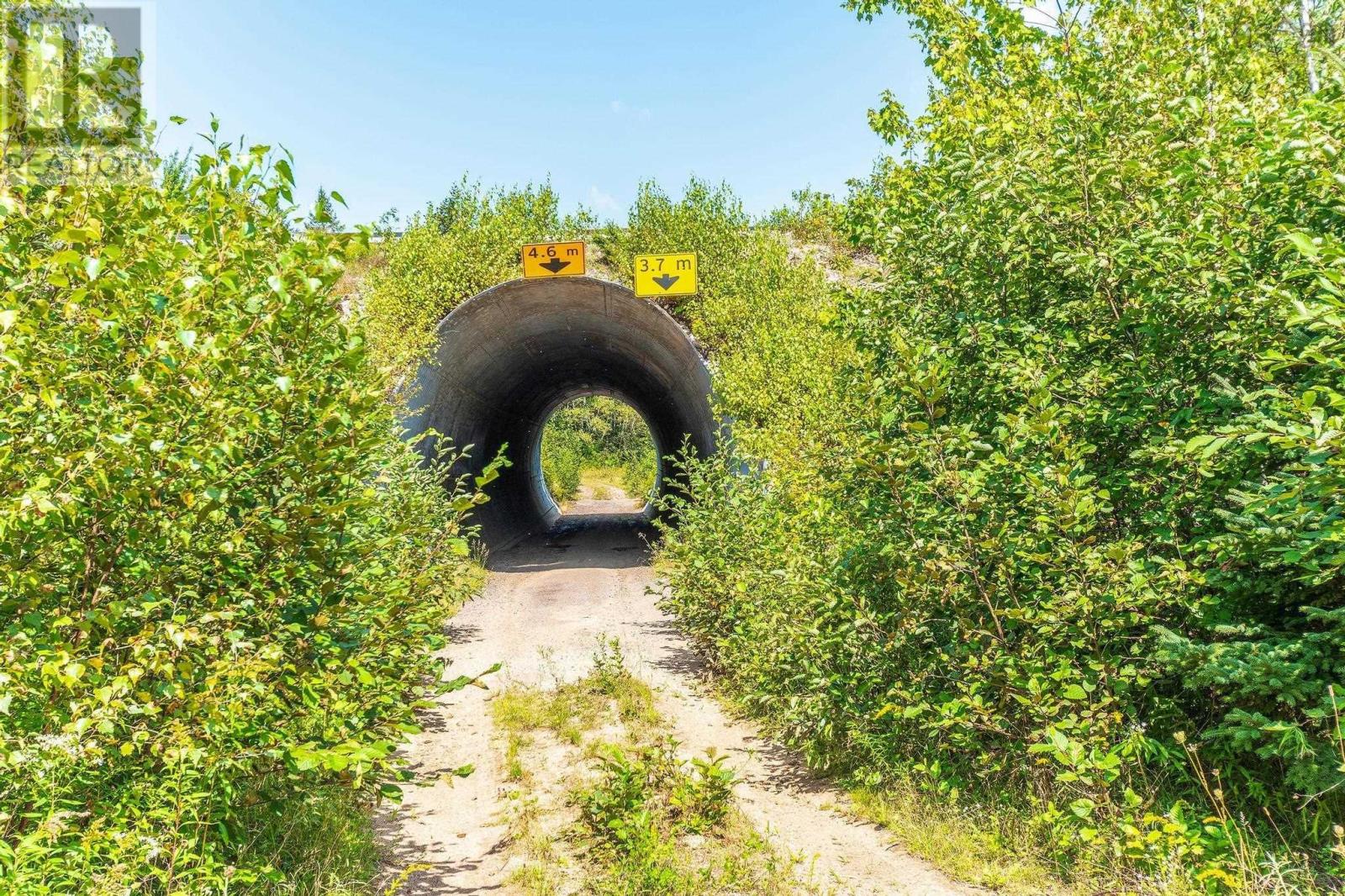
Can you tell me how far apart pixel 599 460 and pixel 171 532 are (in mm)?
58819

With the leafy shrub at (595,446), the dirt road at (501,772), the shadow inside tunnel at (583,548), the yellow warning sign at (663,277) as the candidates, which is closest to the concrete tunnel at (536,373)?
the yellow warning sign at (663,277)

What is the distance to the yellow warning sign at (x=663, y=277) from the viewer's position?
646 inches

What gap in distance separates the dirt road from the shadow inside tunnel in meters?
3.59

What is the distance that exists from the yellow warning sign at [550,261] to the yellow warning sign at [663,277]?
1309 millimetres

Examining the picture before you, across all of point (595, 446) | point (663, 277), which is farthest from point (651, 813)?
point (595, 446)

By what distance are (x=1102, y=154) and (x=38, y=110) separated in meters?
6.14

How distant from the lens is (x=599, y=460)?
62.2m

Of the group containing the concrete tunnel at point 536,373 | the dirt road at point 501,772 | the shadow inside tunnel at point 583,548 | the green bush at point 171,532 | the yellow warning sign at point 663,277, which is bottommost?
the dirt road at point 501,772

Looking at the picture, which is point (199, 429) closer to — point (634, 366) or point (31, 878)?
point (31, 878)

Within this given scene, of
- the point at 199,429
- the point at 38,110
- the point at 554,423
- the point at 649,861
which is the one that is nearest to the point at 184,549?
the point at 199,429

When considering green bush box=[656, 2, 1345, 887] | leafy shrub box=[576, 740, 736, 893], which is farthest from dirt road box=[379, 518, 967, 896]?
green bush box=[656, 2, 1345, 887]

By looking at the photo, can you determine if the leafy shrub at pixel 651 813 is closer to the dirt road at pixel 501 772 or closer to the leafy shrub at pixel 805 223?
the dirt road at pixel 501 772

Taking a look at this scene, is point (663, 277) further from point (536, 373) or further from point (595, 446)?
point (595, 446)

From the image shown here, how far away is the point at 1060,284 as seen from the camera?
5.80 meters
